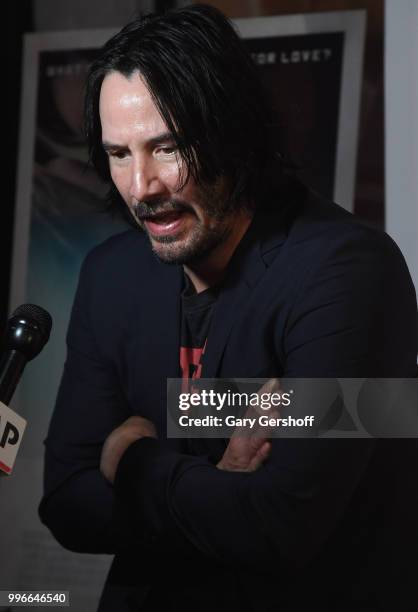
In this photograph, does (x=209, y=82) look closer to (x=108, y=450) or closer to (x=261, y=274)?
(x=261, y=274)

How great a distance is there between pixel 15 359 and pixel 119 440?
47cm

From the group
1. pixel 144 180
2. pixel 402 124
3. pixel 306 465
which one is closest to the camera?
pixel 306 465

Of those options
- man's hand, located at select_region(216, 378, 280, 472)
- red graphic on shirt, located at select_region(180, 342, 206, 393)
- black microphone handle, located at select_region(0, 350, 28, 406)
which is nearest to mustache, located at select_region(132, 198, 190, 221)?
red graphic on shirt, located at select_region(180, 342, 206, 393)

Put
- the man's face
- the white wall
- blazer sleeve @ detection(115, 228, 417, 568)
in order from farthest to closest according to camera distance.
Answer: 1. the white wall
2. the man's face
3. blazer sleeve @ detection(115, 228, 417, 568)

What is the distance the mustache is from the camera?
58.8 inches

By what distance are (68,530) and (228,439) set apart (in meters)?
0.34

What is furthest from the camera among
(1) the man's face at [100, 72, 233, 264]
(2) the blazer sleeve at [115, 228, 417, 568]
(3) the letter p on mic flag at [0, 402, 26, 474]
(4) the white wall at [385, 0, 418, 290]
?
(4) the white wall at [385, 0, 418, 290]

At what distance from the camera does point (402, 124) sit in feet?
6.52

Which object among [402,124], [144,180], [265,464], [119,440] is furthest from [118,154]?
[402,124]

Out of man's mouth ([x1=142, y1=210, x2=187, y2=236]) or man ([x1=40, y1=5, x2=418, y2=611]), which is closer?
man ([x1=40, y1=5, x2=418, y2=611])

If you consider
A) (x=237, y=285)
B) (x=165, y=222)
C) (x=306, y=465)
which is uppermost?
(x=165, y=222)

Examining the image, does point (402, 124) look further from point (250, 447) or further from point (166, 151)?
point (250, 447)

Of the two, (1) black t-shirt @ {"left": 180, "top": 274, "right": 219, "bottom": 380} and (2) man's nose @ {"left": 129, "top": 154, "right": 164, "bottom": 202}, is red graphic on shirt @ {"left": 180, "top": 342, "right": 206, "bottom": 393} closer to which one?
(1) black t-shirt @ {"left": 180, "top": 274, "right": 219, "bottom": 380}

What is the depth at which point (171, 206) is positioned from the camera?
1.50 metres
